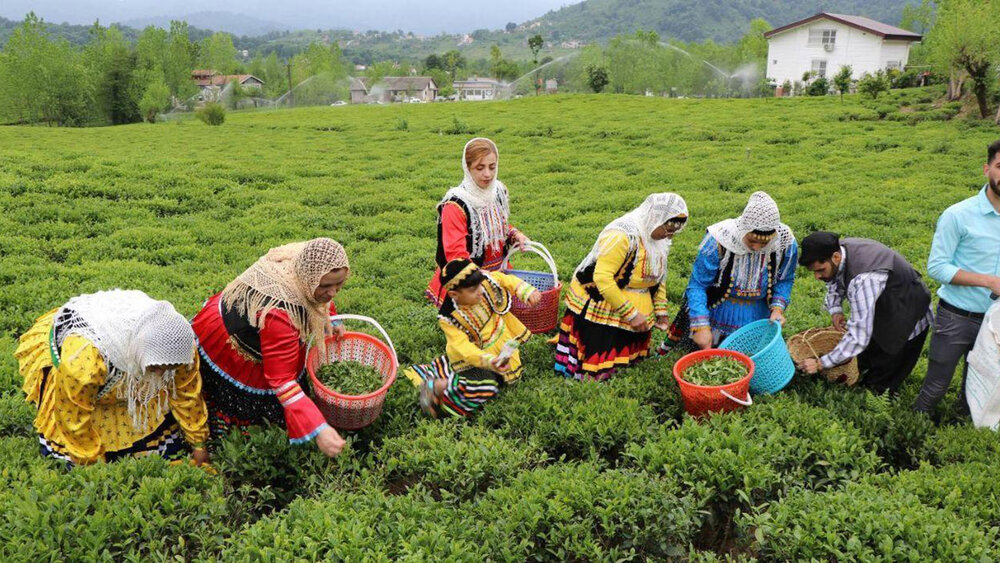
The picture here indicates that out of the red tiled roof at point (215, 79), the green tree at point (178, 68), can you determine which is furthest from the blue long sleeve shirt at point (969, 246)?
the red tiled roof at point (215, 79)

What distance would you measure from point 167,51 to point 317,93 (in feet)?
42.7

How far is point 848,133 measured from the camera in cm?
1859

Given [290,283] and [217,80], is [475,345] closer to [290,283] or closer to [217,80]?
[290,283]

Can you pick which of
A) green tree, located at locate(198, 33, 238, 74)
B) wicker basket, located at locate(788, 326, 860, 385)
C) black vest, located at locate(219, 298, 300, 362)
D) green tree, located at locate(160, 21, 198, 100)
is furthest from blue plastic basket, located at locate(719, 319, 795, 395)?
green tree, located at locate(198, 33, 238, 74)

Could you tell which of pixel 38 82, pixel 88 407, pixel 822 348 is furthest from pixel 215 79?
pixel 822 348

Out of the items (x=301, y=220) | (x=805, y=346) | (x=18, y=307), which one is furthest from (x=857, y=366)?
(x=301, y=220)

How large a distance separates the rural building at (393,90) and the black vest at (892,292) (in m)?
82.0

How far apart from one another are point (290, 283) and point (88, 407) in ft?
3.89

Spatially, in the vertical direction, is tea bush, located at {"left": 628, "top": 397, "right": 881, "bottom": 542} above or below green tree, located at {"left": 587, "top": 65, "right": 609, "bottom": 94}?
below

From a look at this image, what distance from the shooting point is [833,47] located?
50.1 m

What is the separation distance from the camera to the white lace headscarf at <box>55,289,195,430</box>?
10.7 feet

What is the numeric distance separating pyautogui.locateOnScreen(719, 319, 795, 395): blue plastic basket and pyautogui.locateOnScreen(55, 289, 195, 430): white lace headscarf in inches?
137

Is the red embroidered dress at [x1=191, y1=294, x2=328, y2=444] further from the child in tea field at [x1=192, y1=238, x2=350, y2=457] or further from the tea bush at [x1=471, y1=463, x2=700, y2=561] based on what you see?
the tea bush at [x1=471, y1=463, x2=700, y2=561]

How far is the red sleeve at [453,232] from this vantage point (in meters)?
4.62
